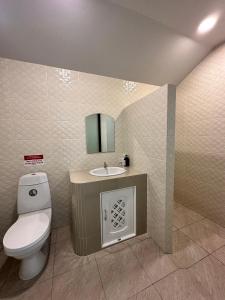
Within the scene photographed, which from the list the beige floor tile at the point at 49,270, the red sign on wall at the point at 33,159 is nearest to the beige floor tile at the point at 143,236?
the beige floor tile at the point at 49,270

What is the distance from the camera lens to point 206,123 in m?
1.85

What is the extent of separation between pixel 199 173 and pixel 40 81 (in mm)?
2537

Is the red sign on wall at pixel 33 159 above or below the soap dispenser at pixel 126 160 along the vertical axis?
above

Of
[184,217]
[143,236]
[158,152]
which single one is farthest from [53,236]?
[184,217]

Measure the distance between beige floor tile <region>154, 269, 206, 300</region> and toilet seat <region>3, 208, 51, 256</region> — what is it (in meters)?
1.07

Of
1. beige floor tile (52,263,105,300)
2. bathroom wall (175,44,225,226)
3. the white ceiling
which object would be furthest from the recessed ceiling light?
beige floor tile (52,263,105,300)

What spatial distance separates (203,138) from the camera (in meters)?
1.91

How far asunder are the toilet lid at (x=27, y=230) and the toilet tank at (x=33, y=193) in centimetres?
8

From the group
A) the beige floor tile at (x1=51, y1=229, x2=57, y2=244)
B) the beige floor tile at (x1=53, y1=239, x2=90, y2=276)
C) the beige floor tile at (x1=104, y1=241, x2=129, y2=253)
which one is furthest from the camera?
the beige floor tile at (x1=51, y1=229, x2=57, y2=244)

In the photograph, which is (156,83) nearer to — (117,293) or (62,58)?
(62,58)

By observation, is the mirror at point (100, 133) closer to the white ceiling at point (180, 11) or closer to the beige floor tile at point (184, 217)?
the white ceiling at point (180, 11)

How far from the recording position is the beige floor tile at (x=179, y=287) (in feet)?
3.32

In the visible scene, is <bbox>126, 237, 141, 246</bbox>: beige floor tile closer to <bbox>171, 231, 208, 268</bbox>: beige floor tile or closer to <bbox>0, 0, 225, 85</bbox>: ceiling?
<bbox>171, 231, 208, 268</bbox>: beige floor tile

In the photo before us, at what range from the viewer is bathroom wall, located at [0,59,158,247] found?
5.05 ft
